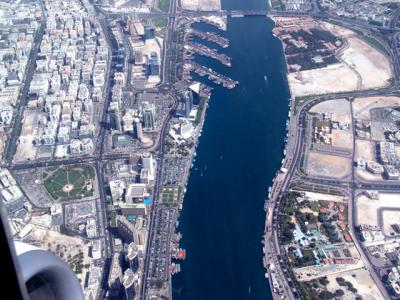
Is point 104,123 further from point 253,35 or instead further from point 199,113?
point 253,35

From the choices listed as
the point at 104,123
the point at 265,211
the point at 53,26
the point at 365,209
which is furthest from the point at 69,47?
the point at 365,209

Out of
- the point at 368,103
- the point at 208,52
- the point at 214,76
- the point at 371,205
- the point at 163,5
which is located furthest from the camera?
the point at 163,5

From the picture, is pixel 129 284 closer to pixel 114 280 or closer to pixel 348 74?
pixel 114 280

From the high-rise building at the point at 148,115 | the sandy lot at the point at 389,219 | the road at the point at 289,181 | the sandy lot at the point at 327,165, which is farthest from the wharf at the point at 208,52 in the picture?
the sandy lot at the point at 389,219

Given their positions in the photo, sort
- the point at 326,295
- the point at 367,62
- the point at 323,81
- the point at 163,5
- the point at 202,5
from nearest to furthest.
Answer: the point at 326,295
the point at 323,81
the point at 367,62
the point at 163,5
the point at 202,5

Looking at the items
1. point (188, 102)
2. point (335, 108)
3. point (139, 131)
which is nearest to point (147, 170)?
point (139, 131)

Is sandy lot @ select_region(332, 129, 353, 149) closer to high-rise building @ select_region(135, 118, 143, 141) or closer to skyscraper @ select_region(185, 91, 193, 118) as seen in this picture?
skyscraper @ select_region(185, 91, 193, 118)

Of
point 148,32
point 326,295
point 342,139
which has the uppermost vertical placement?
point 148,32
